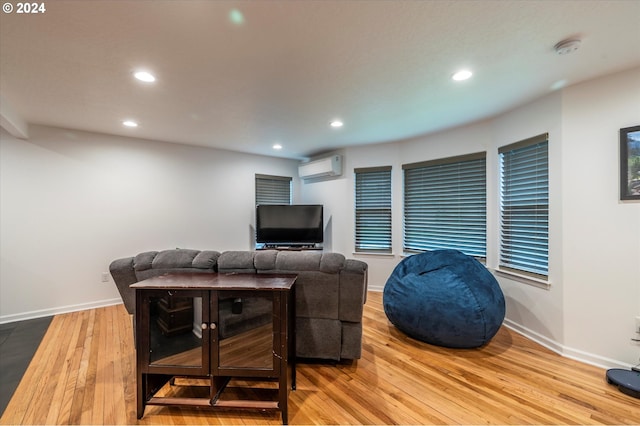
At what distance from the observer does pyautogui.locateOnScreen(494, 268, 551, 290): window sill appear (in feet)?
8.61

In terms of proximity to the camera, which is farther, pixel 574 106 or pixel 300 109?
pixel 300 109

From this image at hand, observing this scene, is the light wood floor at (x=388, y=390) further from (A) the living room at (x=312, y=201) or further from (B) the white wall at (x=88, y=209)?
(B) the white wall at (x=88, y=209)

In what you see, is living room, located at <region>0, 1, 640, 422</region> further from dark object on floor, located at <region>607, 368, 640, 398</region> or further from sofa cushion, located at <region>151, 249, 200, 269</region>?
sofa cushion, located at <region>151, 249, 200, 269</region>

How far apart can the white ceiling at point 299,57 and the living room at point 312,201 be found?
42 cm

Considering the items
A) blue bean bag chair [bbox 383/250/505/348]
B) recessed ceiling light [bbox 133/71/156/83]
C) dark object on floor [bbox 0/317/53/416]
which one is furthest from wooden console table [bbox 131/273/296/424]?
recessed ceiling light [bbox 133/71/156/83]

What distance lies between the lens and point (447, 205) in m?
3.88

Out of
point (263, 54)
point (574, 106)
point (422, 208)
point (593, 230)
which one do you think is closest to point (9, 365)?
point (263, 54)

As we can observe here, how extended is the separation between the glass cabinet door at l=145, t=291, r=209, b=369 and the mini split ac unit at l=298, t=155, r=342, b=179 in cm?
343

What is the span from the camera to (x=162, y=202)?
426cm

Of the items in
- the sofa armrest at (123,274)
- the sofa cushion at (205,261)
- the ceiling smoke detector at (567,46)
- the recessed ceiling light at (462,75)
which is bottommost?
the sofa armrest at (123,274)

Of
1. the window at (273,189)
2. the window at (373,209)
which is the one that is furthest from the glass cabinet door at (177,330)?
the window at (273,189)

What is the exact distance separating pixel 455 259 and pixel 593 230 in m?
1.13

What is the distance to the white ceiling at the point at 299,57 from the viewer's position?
1531 mm

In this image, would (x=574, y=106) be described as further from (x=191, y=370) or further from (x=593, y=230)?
(x=191, y=370)
